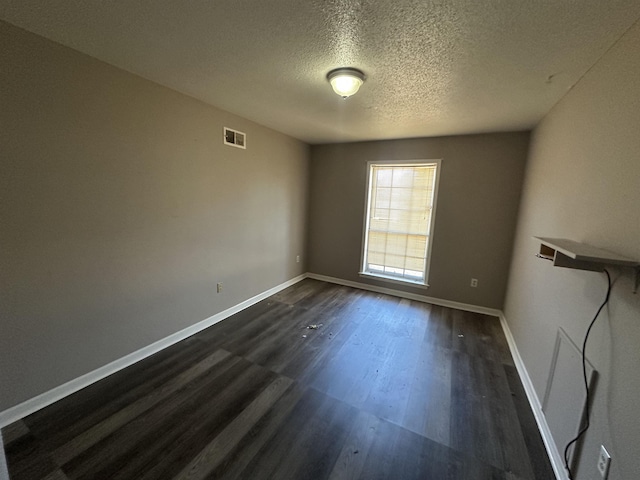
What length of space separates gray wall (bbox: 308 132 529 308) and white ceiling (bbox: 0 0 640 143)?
0.93 meters

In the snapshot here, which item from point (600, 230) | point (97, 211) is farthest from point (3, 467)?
point (600, 230)

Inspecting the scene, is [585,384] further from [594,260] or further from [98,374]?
[98,374]

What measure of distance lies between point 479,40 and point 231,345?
10.0ft

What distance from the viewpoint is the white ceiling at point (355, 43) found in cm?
127

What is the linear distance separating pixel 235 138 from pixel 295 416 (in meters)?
2.81

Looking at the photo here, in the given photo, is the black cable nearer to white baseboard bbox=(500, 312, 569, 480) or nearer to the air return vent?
white baseboard bbox=(500, 312, 569, 480)

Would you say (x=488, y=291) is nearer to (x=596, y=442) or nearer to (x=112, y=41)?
(x=596, y=442)

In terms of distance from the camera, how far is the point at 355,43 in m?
1.55

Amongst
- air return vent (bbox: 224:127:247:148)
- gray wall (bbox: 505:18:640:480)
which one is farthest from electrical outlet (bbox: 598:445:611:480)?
air return vent (bbox: 224:127:247:148)

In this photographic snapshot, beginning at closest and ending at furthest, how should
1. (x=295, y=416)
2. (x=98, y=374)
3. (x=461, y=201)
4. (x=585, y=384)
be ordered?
(x=585, y=384)
(x=295, y=416)
(x=98, y=374)
(x=461, y=201)

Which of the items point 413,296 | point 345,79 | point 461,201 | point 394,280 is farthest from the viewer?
point 394,280

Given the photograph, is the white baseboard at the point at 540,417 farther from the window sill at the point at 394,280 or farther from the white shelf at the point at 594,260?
the window sill at the point at 394,280

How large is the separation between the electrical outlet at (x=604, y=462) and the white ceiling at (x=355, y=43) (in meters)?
1.98

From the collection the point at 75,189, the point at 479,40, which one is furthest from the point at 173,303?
the point at 479,40
